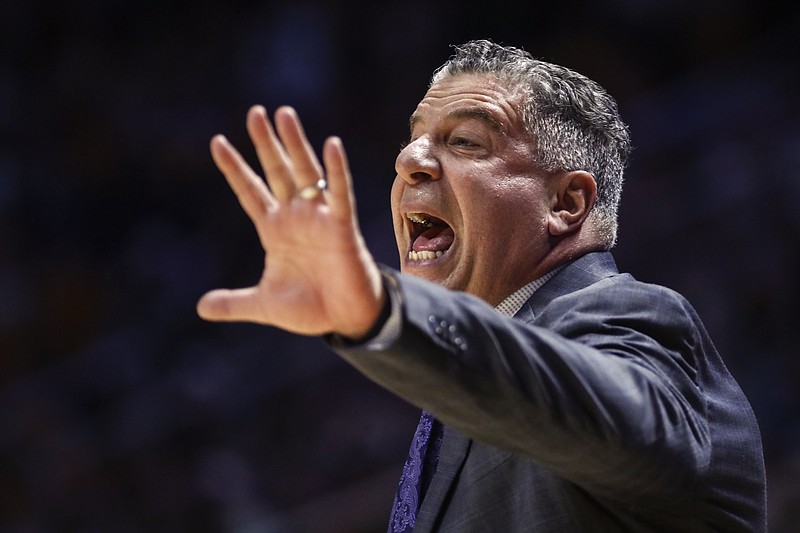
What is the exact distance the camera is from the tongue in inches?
96.8

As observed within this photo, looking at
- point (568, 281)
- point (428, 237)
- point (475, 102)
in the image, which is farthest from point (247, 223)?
point (568, 281)

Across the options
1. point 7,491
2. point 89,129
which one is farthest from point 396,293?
point 89,129

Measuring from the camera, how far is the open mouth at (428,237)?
8.07ft

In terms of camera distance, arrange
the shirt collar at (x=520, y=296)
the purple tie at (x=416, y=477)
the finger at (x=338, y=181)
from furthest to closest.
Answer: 1. the shirt collar at (x=520, y=296)
2. the purple tie at (x=416, y=477)
3. the finger at (x=338, y=181)

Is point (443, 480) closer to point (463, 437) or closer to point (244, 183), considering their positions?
point (463, 437)

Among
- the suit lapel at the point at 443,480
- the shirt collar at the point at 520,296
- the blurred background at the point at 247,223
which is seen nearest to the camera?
the suit lapel at the point at 443,480

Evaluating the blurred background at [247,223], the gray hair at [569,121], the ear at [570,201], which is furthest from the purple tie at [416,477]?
the blurred background at [247,223]

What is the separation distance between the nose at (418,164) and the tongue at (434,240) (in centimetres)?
13

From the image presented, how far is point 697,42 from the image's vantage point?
684 cm

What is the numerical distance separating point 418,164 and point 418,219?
0.47ft

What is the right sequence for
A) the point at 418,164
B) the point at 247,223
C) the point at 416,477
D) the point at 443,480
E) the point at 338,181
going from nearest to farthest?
the point at 338,181 < the point at 443,480 < the point at 416,477 < the point at 418,164 < the point at 247,223

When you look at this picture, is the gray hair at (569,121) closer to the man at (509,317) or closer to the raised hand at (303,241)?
the man at (509,317)

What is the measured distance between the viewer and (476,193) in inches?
92.9

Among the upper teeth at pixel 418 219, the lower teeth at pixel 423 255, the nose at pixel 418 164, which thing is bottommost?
the lower teeth at pixel 423 255
